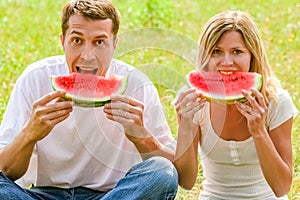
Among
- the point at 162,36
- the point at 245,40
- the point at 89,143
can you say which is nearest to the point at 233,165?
the point at 245,40

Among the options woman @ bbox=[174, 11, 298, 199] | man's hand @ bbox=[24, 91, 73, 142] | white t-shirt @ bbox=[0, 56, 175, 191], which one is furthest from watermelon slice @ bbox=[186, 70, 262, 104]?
man's hand @ bbox=[24, 91, 73, 142]

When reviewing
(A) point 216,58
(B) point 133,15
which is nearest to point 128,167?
(A) point 216,58

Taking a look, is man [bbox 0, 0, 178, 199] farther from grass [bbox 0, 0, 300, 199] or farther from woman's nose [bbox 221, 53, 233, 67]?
grass [bbox 0, 0, 300, 199]

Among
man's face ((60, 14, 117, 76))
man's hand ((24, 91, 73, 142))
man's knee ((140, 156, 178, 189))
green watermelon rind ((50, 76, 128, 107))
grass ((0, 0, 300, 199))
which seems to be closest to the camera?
man's hand ((24, 91, 73, 142))

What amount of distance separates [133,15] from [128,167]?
4.72 metres

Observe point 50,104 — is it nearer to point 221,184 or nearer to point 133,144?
point 133,144

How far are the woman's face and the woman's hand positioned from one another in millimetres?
293

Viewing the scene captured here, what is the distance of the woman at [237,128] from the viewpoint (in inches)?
157

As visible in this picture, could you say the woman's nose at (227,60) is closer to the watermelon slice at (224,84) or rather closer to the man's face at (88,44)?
the watermelon slice at (224,84)

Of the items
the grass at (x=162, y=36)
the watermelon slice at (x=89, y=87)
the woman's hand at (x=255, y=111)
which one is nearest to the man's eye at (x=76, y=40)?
the watermelon slice at (x=89, y=87)

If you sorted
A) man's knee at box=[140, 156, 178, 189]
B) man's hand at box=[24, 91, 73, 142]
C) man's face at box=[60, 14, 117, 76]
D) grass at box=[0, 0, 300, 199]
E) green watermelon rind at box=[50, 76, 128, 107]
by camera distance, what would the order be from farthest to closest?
1. grass at box=[0, 0, 300, 199]
2. man's face at box=[60, 14, 117, 76]
3. green watermelon rind at box=[50, 76, 128, 107]
4. man's knee at box=[140, 156, 178, 189]
5. man's hand at box=[24, 91, 73, 142]

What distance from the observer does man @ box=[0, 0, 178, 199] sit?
416cm

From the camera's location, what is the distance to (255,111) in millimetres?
3895

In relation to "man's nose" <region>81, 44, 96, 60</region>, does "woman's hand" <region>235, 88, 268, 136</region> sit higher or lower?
lower
